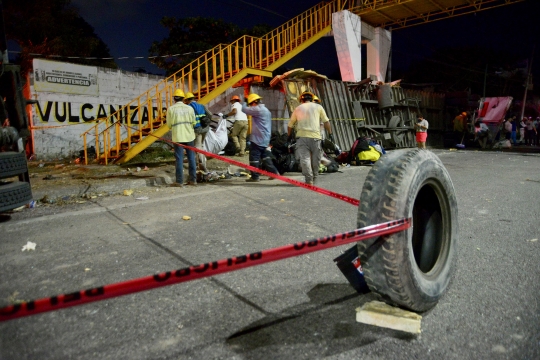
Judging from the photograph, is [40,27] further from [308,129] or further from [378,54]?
[378,54]

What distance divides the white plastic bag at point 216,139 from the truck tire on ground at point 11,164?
5.36 meters

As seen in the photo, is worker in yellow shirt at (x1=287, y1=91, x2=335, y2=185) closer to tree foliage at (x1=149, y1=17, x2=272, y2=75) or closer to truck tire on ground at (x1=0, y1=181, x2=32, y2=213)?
truck tire on ground at (x1=0, y1=181, x2=32, y2=213)

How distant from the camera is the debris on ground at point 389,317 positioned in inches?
74.5

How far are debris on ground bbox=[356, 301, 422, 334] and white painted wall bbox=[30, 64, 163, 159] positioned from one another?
1081 centimetres

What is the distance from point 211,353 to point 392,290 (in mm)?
958

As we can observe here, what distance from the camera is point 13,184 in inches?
161

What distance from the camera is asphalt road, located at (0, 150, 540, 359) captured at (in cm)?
186

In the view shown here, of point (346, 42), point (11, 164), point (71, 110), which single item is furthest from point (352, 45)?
point (11, 164)

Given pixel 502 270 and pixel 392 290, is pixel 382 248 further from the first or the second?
pixel 502 270

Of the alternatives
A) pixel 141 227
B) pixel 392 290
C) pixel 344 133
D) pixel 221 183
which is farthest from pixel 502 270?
pixel 344 133

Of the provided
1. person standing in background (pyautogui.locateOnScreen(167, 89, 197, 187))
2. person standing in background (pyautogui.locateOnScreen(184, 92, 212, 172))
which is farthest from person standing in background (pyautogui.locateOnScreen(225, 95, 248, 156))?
person standing in background (pyautogui.locateOnScreen(167, 89, 197, 187))

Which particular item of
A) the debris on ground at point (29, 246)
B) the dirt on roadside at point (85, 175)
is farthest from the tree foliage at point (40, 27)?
the debris on ground at point (29, 246)

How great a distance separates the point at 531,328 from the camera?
197cm

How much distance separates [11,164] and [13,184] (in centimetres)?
23
